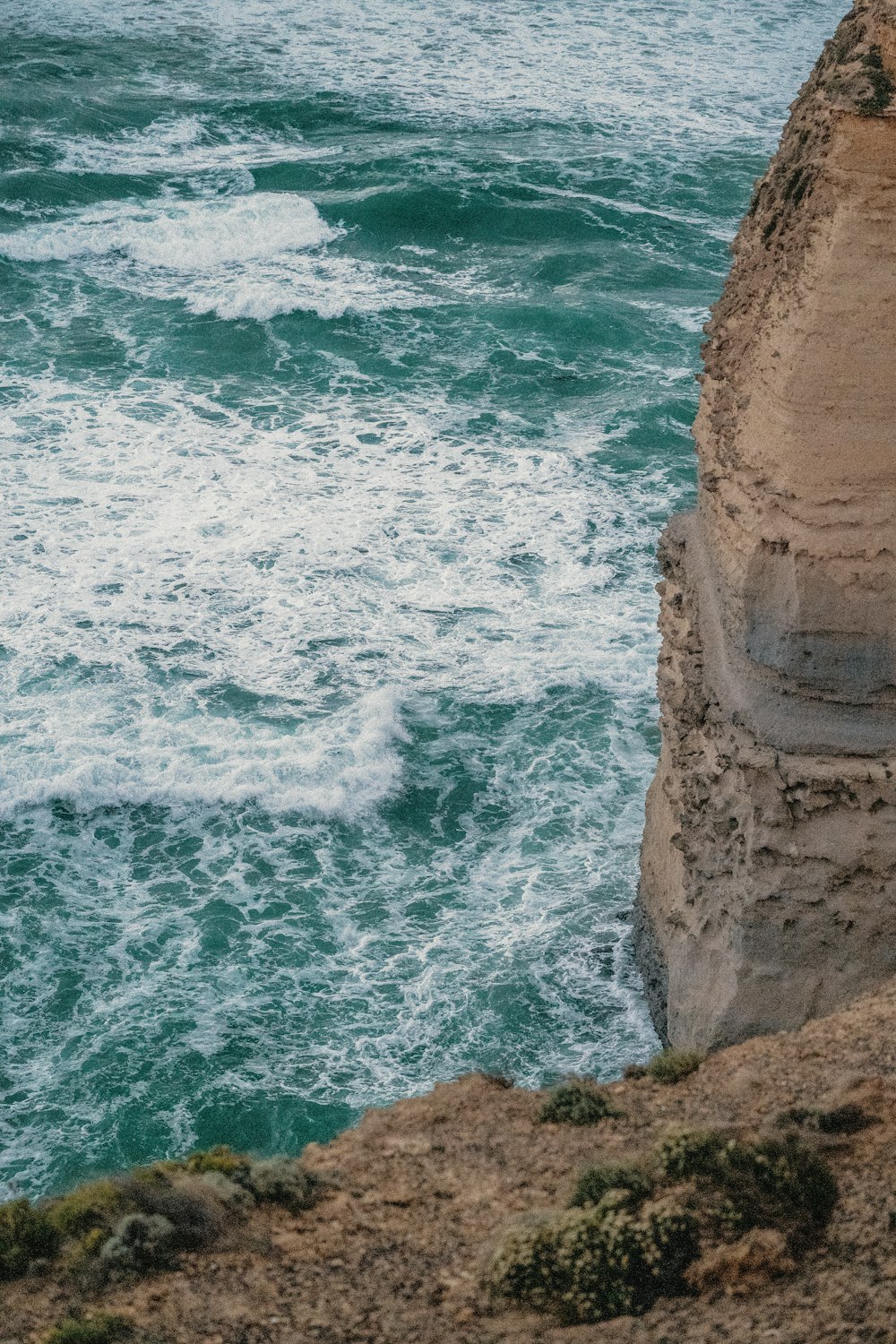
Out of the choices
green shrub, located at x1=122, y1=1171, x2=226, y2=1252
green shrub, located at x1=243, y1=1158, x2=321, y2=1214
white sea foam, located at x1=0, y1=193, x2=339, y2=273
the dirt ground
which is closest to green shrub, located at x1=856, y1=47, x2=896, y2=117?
the dirt ground

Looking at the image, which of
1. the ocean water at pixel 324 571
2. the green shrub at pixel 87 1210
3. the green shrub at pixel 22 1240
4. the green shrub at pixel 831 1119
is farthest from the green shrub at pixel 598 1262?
the ocean water at pixel 324 571

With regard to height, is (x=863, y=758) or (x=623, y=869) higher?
(x=863, y=758)

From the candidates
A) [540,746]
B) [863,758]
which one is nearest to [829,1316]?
[863,758]

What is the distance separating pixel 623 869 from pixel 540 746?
278cm

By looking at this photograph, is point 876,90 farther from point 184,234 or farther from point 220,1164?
point 184,234

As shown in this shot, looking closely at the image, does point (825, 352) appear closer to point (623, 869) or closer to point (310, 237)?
point (623, 869)

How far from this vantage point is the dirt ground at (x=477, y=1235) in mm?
7629

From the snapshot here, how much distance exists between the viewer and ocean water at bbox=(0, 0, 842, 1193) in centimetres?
1533

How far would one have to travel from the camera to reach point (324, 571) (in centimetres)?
2352

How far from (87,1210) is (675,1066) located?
13.3 ft

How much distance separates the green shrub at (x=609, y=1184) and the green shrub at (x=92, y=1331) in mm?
2377

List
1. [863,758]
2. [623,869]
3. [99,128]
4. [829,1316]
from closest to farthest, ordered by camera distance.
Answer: [829,1316]
[863,758]
[623,869]
[99,128]

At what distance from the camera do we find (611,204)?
125 ft

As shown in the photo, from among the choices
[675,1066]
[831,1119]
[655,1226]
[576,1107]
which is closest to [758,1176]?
[655,1226]
